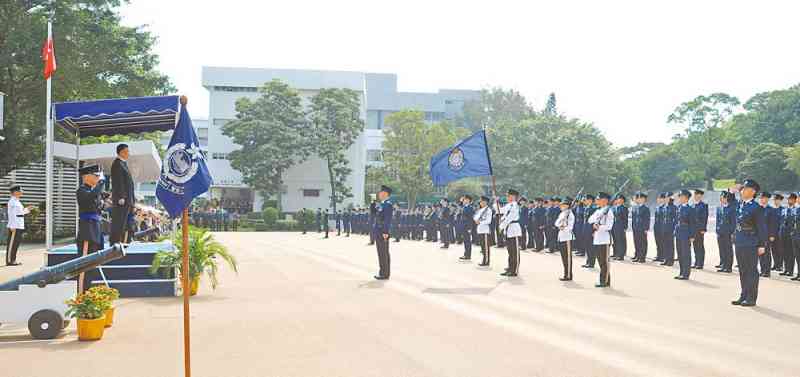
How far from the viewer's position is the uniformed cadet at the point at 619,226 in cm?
1923

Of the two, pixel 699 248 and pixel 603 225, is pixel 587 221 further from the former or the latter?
pixel 603 225

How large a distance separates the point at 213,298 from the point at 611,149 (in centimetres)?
5380

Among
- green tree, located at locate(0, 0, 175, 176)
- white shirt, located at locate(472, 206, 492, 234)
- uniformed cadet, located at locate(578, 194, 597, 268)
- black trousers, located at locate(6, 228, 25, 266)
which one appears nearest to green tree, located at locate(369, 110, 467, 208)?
green tree, located at locate(0, 0, 175, 176)

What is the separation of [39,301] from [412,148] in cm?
5165

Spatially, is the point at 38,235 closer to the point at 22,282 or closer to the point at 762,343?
the point at 22,282

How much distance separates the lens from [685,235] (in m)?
15.1

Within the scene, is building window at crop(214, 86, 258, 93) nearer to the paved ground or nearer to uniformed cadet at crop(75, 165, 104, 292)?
the paved ground

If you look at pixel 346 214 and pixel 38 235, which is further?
pixel 346 214

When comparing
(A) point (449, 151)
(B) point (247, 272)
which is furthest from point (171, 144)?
(A) point (449, 151)

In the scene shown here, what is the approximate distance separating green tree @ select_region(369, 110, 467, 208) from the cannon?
5037cm

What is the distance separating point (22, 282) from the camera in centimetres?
765

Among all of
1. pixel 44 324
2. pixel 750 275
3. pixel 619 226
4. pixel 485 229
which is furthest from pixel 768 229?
pixel 44 324

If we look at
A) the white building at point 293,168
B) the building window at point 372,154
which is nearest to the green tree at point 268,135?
the white building at point 293,168

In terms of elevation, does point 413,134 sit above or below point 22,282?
above
